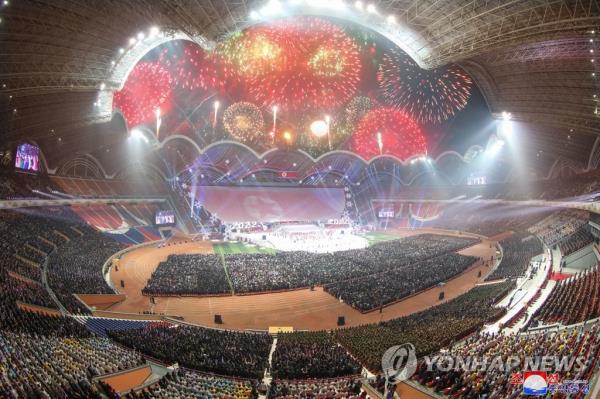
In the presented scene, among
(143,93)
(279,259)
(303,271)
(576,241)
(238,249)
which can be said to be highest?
(143,93)

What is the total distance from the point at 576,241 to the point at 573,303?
16134mm

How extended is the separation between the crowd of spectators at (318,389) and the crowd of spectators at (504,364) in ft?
7.85

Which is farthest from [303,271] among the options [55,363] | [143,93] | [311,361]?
[143,93]

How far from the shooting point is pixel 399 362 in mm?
14406

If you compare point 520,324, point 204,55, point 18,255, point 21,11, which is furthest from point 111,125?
point 520,324

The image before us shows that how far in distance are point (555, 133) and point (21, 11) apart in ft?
169

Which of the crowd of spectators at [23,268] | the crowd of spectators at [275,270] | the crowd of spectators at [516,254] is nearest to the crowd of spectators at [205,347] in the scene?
the crowd of spectators at [275,270]

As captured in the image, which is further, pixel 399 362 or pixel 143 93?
pixel 143 93

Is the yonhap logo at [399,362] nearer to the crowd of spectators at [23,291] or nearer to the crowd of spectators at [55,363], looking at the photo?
the crowd of spectators at [55,363]

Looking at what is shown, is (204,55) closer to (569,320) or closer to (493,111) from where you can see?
(493,111)

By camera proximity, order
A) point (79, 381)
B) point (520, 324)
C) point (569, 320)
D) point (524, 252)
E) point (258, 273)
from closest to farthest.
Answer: point (79, 381) < point (569, 320) < point (520, 324) < point (258, 273) < point (524, 252)

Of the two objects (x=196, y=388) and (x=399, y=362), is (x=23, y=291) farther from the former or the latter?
(x=399, y=362)

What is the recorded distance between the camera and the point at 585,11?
752 inches

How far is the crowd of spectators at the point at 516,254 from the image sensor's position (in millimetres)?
27953
